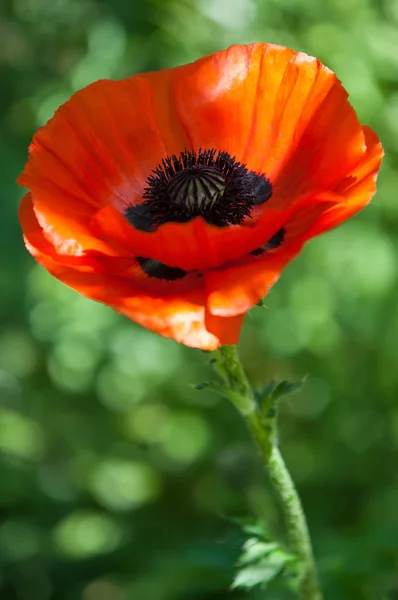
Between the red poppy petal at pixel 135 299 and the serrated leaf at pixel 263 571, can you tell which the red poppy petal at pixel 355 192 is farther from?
the serrated leaf at pixel 263 571

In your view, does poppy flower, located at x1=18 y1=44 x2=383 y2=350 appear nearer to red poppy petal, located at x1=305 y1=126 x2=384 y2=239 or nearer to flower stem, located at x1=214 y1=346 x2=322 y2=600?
red poppy petal, located at x1=305 y1=126 x2=384 y2=239

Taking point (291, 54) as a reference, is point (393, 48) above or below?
above

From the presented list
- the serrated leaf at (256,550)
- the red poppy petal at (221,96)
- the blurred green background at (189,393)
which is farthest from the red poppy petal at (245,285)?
the blurred green background at (189,393)

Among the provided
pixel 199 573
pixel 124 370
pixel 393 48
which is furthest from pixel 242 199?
pixel 393 48

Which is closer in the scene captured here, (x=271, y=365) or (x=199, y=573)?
(x=199, y=573)

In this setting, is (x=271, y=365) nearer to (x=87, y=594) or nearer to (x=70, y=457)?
(x=70, y=457)

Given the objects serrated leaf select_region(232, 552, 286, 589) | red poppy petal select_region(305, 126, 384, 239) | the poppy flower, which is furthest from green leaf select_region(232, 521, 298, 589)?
red poppy petal select_region(305, 126, 384, 239)

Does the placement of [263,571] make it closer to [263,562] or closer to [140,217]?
[263,562]
